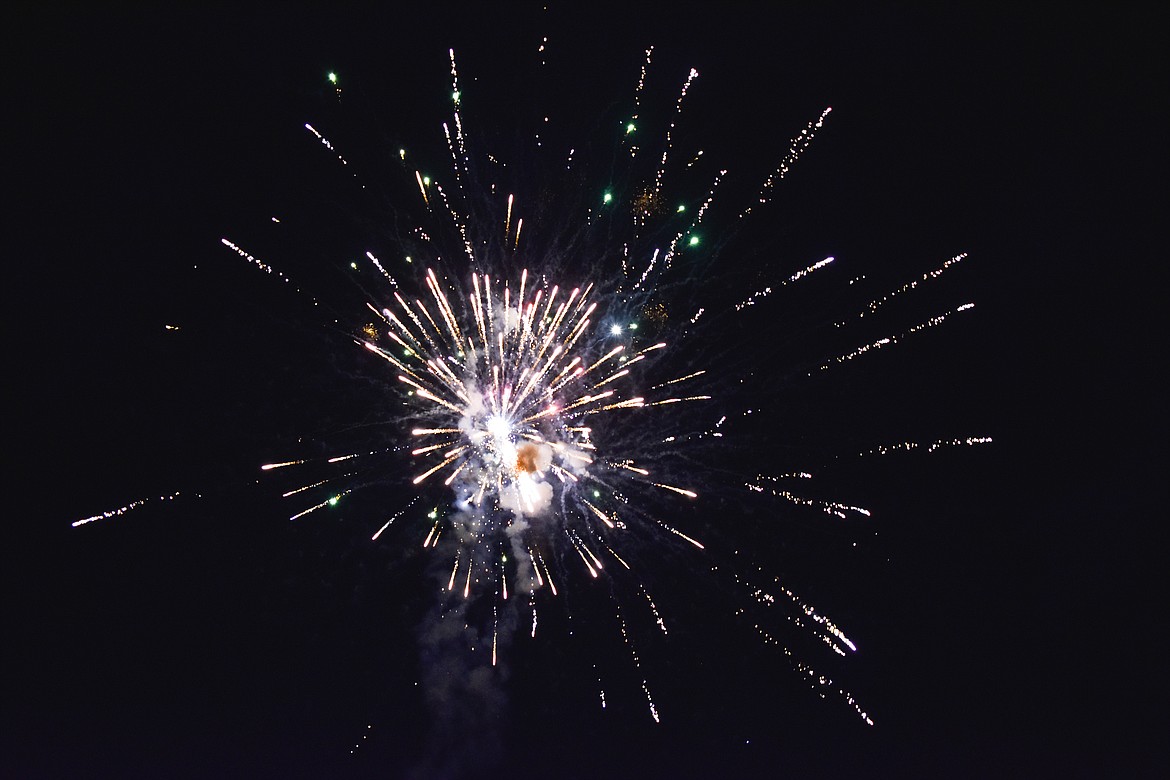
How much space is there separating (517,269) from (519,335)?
1.07m

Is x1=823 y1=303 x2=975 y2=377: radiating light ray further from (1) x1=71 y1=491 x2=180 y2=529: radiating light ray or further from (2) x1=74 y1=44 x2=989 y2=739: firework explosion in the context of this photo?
(1) x1=71 y1=491 x2=180 y2=529: radiating light ray

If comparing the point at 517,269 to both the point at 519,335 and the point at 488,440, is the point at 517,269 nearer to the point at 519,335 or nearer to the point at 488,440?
the point at 519,335

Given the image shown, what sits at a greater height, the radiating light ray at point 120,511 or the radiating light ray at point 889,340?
the radiating light ray at point 120,511

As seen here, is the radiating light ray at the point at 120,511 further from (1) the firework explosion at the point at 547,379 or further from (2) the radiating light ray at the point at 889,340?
(2) the radiating light ray at the point at 889,340

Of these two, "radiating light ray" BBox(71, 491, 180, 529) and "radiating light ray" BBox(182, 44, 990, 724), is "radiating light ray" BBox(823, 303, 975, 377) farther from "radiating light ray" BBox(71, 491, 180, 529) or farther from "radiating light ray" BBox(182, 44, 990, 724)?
"radiating light ray" BBox(71, 491, 180, 529)

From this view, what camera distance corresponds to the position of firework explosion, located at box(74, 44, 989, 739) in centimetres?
855

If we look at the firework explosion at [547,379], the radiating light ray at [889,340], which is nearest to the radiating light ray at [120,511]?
the firework explosion at [547,379]

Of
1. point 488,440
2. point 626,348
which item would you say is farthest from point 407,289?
point 626,348

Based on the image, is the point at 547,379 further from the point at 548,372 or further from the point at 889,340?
the point at 889,340

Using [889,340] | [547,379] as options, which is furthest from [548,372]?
[889,340]

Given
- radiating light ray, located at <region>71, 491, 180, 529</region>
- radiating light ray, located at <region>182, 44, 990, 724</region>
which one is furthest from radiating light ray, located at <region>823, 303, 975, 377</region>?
radiating light ray, located at <region>71, 491, 180, 529</region>

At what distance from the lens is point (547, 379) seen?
9.07m

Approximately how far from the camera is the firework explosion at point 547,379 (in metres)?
8.55

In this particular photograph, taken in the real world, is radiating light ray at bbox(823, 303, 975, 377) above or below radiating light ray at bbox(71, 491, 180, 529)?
below
